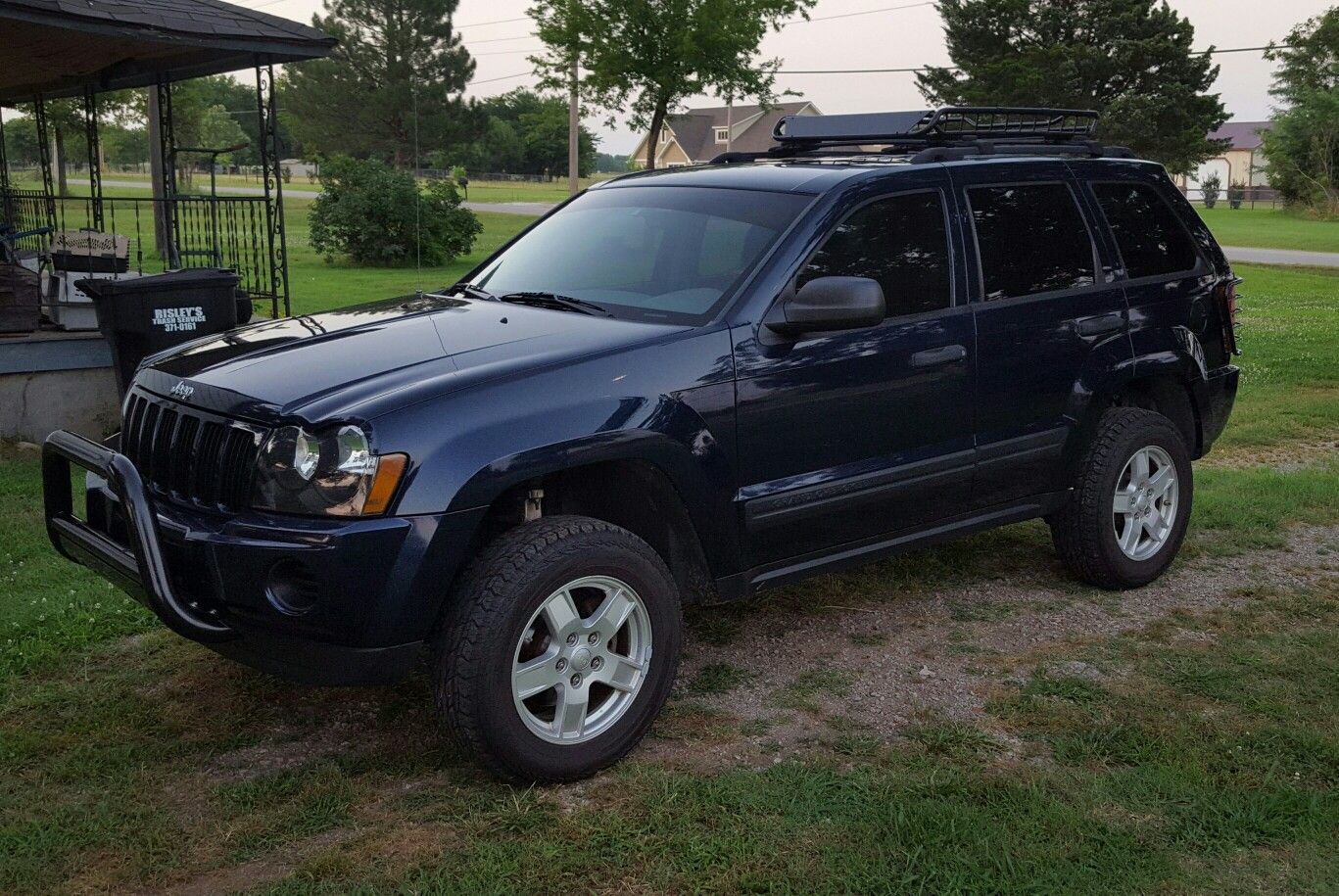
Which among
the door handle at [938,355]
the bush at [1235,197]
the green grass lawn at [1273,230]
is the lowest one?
the door handle at [938,355]

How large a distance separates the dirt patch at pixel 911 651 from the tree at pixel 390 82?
61.2 meters

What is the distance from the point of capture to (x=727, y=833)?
354 cm

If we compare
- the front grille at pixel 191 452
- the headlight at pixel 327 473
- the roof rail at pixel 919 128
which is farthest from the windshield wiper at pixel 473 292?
the roof rail at pixel 919 128

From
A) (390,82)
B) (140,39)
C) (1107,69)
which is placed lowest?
(140,39)

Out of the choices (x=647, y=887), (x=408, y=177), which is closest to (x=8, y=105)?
(x=408, y=177)

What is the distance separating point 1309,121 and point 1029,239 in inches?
2089

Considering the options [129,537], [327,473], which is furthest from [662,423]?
[129,537]

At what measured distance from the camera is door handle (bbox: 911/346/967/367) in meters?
4.69

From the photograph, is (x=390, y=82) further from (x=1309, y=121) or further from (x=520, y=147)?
(x=1309, y=121)

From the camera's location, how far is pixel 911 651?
5008 mm

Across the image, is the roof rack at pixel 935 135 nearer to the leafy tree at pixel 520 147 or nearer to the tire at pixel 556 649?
the tire at pixel 556 649

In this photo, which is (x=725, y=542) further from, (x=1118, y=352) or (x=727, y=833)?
(x=1118, y=352)

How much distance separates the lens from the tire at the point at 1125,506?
542cm

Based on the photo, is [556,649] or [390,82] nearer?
[556,649]
